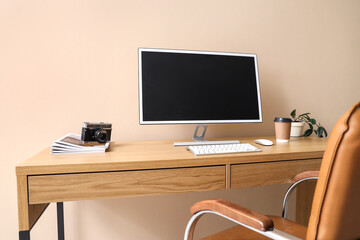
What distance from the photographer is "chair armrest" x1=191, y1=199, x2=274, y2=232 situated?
2.41ft

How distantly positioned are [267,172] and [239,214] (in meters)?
0.56

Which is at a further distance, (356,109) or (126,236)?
(126,236)

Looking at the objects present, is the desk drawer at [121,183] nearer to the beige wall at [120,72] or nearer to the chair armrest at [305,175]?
the chair armrest at [305,175]

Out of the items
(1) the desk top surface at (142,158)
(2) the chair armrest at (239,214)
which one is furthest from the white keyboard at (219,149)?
(2) the chair armrest at (239,214)

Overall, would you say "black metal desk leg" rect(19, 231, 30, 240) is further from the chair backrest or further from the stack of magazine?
the chair backrest

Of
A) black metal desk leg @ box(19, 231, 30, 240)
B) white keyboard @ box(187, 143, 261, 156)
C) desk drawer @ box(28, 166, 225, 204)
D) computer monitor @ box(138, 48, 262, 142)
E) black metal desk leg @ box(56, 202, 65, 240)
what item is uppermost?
computer monitor @ box(138, 48, 262, 142)

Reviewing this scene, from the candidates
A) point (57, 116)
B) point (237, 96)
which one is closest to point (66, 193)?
point (57, 116)

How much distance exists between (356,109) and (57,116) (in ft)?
5.14

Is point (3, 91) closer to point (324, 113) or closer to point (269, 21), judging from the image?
point (269, 21)

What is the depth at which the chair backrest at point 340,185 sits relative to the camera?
63 centimetres

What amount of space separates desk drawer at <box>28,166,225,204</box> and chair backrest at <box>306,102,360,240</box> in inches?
22.4

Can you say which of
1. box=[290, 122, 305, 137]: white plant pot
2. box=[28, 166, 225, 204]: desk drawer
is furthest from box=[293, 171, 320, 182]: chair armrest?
box=[290, 122, 305, 137]: white plant pot

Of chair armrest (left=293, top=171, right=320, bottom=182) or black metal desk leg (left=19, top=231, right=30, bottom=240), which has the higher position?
chair armrest (left=293, top=171, right=320, bottom=182)

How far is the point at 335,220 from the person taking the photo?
646 mm
